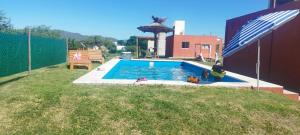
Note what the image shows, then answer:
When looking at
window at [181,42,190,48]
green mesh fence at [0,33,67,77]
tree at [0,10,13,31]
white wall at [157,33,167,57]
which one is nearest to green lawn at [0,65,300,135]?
green mesh fence at [0,33,67,77]

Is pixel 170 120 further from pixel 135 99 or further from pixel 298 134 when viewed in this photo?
pixel 298 134

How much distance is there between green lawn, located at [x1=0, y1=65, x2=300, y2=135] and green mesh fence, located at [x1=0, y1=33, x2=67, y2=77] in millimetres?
3193

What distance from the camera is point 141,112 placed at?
607 cm

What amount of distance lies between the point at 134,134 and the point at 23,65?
895cm

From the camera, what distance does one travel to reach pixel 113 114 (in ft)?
19.5

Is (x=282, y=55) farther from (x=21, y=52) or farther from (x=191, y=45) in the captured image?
(x=191, y=45)

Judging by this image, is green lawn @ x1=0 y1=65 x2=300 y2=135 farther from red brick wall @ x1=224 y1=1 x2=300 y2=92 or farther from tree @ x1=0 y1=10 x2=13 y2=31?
tree @ x1=0 y1=10 x2=13 y2=31

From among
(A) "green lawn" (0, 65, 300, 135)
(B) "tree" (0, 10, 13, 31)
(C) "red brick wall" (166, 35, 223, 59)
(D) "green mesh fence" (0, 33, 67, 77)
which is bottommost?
(A) "green lawn" (0, 65, 300, 135)

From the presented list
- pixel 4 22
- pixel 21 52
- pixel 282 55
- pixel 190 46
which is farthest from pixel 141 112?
pixel 190 46

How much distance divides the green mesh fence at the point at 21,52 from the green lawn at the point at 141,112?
319 centimetres

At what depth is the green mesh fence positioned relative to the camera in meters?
10.5

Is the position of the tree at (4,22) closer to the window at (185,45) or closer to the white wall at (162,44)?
the white wall at (162,44)

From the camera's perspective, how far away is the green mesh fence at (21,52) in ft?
34.3

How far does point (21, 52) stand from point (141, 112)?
8.28m
